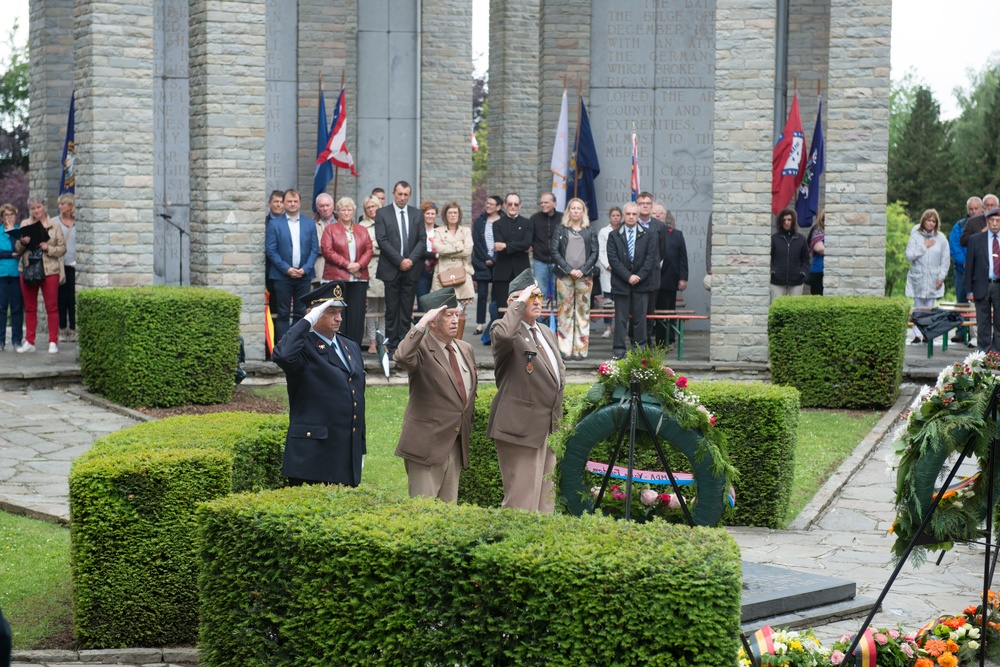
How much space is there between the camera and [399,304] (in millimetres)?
17328

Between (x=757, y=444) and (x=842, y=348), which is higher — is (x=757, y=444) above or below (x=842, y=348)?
below

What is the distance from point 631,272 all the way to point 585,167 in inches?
170

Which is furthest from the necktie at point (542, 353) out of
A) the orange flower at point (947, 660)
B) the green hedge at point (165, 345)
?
the green hedge at point (165, 345)

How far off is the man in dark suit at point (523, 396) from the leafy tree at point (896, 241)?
103 ft

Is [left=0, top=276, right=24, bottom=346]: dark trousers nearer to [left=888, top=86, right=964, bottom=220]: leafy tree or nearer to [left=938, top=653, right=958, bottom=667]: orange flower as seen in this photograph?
[left=938, top=653, right=958, bottom=667]: orange flower

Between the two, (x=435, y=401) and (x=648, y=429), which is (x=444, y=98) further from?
(x=648, y=429)

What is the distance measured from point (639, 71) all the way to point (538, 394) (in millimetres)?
13083

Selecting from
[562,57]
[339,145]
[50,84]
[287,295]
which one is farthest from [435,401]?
[50,84]

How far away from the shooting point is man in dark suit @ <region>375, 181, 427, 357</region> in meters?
17.2

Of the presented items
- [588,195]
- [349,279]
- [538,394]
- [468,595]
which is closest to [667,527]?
[468,595]

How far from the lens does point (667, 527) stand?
6.28m

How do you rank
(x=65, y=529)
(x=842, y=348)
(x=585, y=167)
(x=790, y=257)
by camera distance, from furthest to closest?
(x=585, y=167) → (x=790, y=257) → (x=842, y=348) → (x=65, y=529)

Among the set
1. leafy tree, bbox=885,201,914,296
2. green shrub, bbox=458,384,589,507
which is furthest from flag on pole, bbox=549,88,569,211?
leafy tree, bbox=885,201,914,296

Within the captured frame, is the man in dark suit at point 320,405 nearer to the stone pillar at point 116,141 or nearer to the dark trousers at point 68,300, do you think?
the stone pillar at point 116,141
